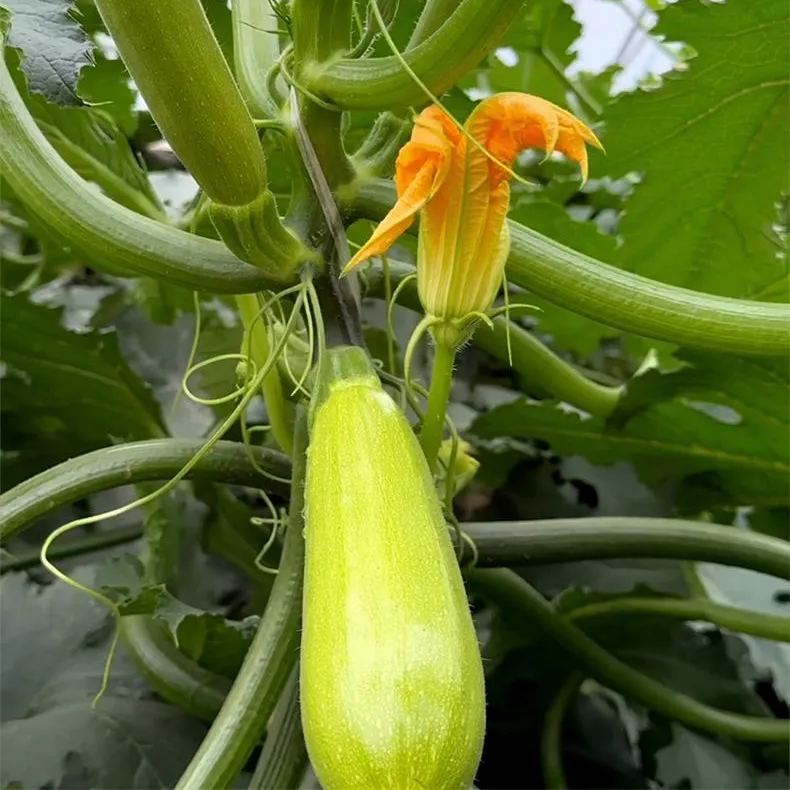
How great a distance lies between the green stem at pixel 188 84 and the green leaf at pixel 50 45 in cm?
11

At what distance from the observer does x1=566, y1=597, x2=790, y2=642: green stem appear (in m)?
0.83

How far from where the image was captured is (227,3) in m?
0.78

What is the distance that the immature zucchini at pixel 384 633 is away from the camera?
40 centimetres

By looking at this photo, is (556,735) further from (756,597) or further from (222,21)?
(222,21)

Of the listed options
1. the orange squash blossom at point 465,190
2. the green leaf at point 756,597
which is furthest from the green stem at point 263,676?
the green leaf at point 756,597

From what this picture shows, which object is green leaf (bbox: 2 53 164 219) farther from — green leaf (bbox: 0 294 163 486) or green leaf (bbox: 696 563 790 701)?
green leaf (bbox: 696 563 790 701)

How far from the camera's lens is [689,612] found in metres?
0.86

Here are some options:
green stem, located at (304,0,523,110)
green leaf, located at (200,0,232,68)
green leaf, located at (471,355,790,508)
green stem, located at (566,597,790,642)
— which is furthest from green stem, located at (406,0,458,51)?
green stem, located at (566,597,790,642)

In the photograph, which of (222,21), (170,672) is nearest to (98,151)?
(222,21)

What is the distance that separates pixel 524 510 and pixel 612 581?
109 millimetres

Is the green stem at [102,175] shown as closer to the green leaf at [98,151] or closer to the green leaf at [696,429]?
the green leaf at [98,151]

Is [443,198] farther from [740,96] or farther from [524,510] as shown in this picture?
[524,510]

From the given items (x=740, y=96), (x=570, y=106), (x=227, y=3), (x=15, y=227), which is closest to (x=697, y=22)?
(x=740, y=96)

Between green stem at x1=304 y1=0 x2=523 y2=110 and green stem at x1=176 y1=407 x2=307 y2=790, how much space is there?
0.61 ft
